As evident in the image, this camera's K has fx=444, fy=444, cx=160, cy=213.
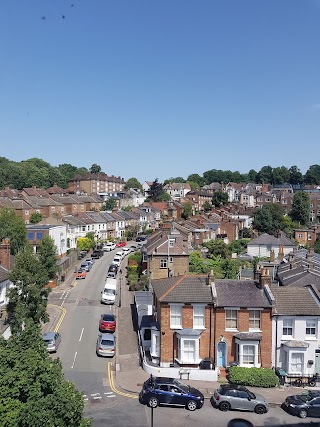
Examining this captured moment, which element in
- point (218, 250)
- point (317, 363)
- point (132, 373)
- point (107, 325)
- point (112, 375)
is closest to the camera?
point (112, 375)

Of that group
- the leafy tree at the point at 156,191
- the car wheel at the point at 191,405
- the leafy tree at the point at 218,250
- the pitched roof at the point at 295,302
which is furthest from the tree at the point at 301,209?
the car wheel at the point at 191,405

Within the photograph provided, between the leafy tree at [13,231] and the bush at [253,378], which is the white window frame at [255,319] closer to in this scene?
the bush at [253,378]

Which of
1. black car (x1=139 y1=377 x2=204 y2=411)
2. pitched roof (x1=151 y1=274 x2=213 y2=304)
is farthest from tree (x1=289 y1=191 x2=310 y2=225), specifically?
black car (x1=139 y1=377 x2=204 y2=411)

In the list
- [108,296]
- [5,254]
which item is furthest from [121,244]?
[5,254]

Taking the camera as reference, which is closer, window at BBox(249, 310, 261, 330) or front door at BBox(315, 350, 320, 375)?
front door at BBox(315, 350, 320, 375)

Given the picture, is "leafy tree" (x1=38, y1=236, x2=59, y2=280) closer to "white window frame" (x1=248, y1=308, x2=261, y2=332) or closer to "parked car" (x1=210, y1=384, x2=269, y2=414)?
"white window frame" (x1=248, y1=308, x2=261, y2=332)

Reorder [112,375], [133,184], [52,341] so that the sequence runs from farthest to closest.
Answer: [133,184], [52,341], [112,375]

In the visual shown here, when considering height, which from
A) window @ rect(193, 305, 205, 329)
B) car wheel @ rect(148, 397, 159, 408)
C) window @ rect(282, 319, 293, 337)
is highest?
window @ rect(193, 305, 205, 329)

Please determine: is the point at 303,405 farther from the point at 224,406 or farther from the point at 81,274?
the point at 81,274
